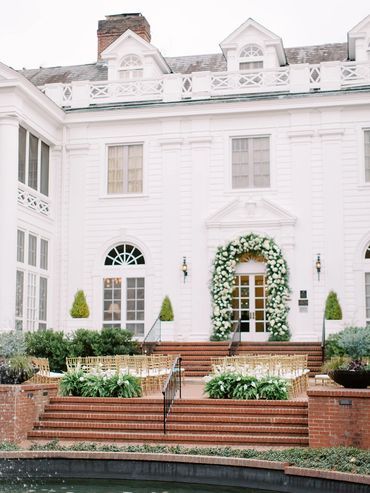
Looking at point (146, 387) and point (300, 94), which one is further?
point (300, 94)

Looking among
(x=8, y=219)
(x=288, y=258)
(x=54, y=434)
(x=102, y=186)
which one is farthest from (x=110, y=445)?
(x=102, y=186)

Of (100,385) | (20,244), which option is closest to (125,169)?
(20,244)

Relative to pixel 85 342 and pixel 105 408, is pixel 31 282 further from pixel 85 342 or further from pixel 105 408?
pixel 105 408

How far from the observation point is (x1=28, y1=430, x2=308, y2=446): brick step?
514 inches

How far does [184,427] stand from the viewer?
13695mm

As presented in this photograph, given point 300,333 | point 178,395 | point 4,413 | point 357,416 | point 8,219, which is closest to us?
point 357,416

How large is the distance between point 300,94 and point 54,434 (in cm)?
1441

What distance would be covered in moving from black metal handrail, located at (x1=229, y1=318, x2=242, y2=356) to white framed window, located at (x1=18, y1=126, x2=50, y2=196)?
7.59 meters

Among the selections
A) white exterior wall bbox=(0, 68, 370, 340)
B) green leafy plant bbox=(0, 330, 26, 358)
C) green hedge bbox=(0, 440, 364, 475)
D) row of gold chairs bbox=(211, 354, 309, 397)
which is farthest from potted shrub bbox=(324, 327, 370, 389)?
white exterior wall bbox=(0, 68, 370, 340)

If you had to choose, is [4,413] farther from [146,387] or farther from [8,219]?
Answer: [8,219]

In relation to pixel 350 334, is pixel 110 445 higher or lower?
lower

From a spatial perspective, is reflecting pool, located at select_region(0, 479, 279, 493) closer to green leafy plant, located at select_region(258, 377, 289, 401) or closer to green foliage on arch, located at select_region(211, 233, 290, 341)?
green leafy plant, located at select_region(258, 377, 289, 401)

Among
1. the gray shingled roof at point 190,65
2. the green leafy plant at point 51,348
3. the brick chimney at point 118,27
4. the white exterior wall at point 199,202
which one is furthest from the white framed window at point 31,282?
the brick chimney at point 118,27

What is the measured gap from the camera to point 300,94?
2406 centimetres
